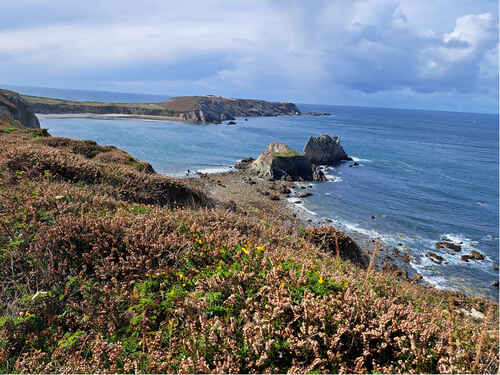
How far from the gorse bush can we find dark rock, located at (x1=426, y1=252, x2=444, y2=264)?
30.5 metres

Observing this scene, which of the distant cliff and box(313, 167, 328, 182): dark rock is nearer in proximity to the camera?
box(313, 167, 328, 182): dark rock

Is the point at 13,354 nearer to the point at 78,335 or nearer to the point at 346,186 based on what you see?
the point at 78,335

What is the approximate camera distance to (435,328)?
145 inches

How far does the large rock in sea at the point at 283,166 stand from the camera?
193 ft

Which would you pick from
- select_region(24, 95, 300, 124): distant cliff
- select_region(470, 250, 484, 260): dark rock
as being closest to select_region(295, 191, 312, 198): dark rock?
select_region(470, 250, 484, 260): dark rock

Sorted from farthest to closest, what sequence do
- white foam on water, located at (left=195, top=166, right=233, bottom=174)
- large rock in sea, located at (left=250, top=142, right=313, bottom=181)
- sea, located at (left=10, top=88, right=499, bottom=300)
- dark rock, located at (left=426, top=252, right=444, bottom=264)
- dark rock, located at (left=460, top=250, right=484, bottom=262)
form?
white foam on water, located at (left=195, top=166, right=233, bottom=174) → large rock in sea, located at (left=250, top=142, right=313, bottom=181) → sea, located at (left=10, top=88, right=499, bottom=300) → dark rock, located at (left=460, top=250, right=484, bottom=262) → dark rock, located at (left=426, top=252, right=444, bottom=264)

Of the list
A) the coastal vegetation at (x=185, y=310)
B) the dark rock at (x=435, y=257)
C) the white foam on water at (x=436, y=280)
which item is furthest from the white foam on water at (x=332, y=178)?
the coastal vegetation at (x=185, y=310)

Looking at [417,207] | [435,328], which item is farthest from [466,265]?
[435,328]

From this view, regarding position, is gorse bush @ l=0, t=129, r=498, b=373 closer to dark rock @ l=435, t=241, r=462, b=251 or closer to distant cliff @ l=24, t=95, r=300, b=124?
dark rock @ l=435, t=241, r=462, b=251

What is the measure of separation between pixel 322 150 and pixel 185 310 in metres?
73.7

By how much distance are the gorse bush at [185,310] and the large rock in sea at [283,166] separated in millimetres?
53271

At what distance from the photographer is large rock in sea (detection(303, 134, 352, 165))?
7238cm

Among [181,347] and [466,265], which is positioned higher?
[181,347]

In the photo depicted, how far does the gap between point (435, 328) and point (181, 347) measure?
10.9 ft
